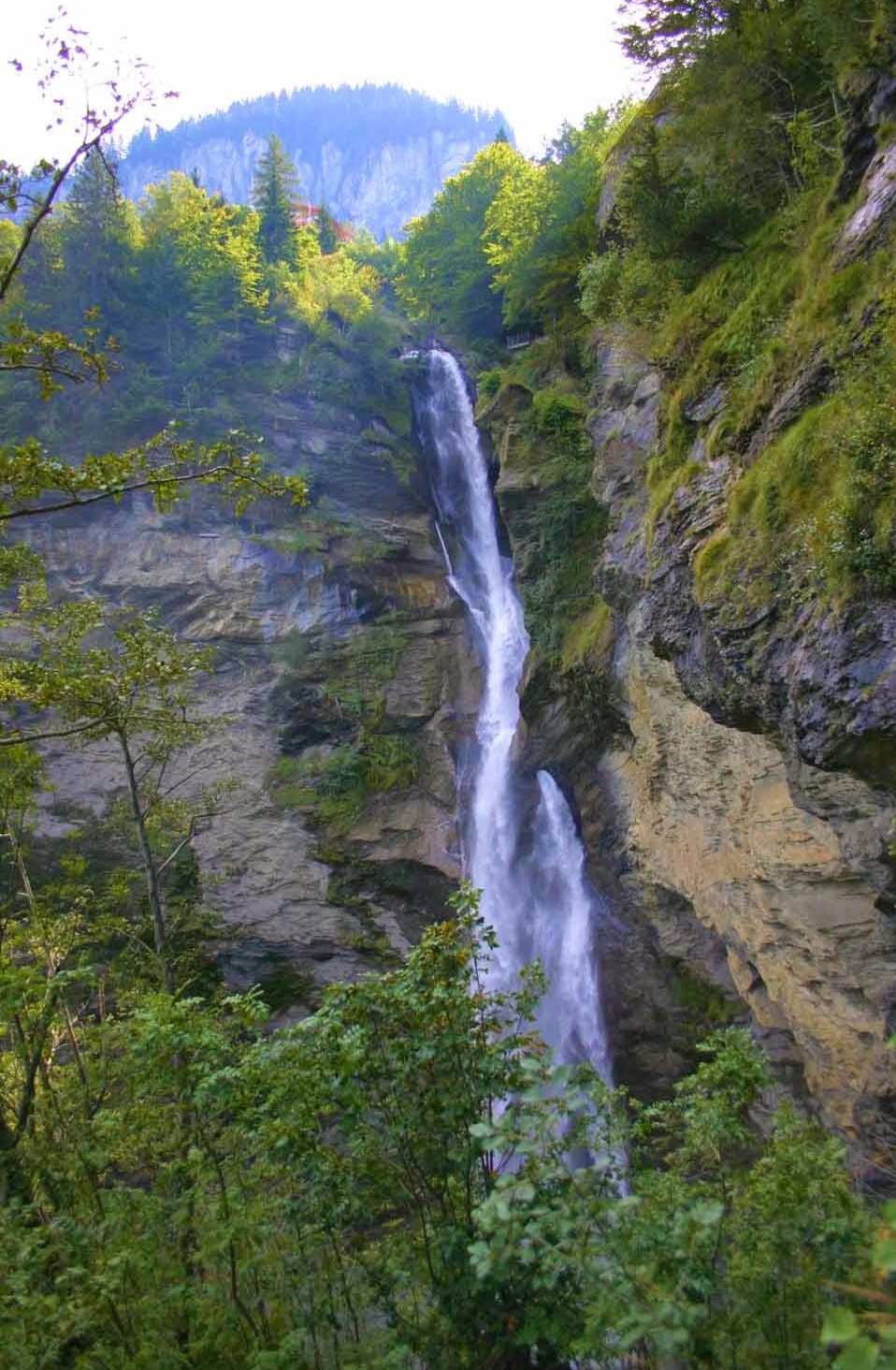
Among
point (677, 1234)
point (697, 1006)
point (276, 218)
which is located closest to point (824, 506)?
point (677, 1234)

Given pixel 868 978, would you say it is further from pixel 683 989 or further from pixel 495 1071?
pixel 495 1071

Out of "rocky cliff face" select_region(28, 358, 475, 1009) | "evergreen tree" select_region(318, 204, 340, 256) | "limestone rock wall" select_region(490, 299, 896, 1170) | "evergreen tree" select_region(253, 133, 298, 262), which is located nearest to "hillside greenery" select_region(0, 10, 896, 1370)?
"limestone rock wall" select_region(490, 299, 896, 1170)

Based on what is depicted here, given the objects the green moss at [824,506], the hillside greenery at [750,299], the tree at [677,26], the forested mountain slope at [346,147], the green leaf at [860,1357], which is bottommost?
the green leaf at [860,1357]

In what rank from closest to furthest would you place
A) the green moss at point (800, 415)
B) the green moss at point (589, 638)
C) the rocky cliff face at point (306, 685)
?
1. the green moss at point (800, 415)
2. the green moss at point (589, 638)
3. the rocky cliff face at point (306, 685)

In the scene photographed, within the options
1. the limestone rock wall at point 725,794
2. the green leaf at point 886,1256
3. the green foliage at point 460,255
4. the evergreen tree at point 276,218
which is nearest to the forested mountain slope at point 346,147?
the evergreen tree at point 276,218

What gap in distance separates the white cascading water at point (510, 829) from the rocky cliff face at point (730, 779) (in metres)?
0.77

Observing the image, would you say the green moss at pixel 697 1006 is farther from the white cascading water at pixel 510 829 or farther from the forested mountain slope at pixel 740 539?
the white cascading water at pixel 510 829

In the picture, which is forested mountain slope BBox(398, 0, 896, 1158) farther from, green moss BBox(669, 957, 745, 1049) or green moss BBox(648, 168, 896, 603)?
green moss BBox(669, 957, 745, 1049)

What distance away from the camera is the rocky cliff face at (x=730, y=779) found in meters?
6.81

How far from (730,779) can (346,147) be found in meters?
145

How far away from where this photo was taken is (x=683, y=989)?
13.5 m

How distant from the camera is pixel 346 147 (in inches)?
4911

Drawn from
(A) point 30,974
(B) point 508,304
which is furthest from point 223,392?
(A) point 30,974

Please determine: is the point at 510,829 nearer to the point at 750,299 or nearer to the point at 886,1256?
the point at 750,299
